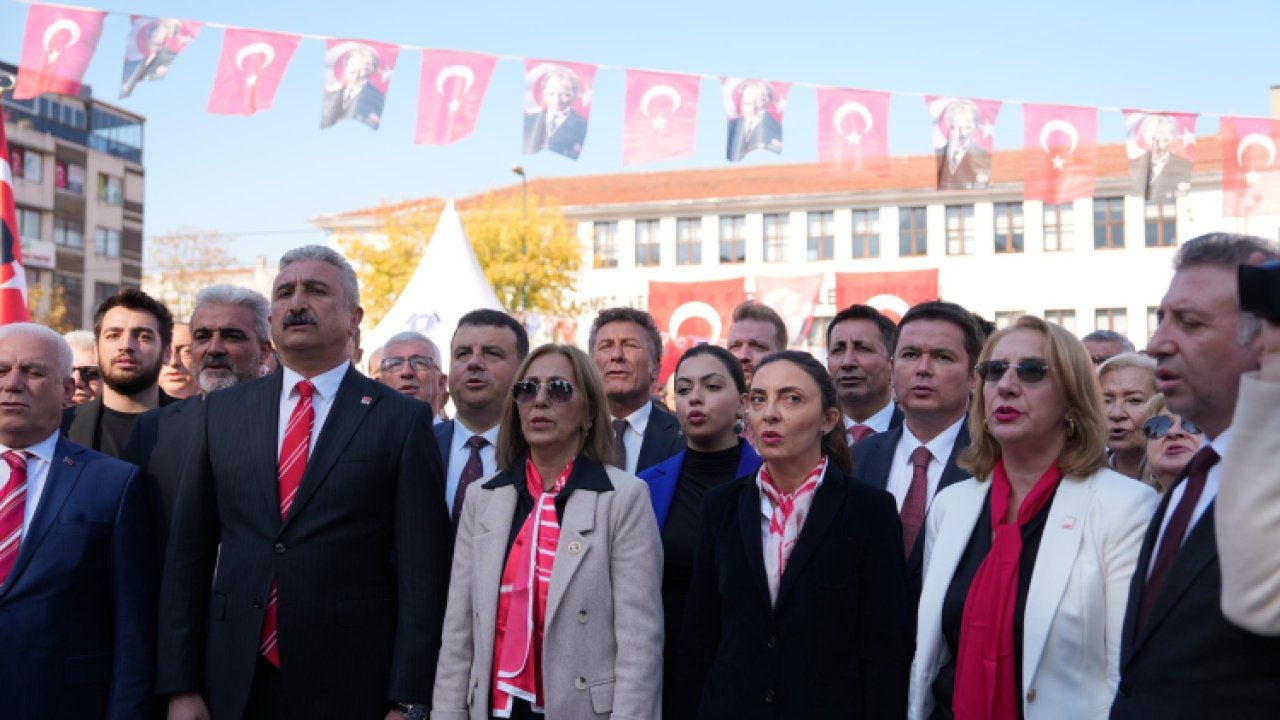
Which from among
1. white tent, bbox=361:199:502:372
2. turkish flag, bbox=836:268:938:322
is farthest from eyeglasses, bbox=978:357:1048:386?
turkish flag, bbox=836:268:938:322

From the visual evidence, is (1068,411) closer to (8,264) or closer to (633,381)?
(633,381)

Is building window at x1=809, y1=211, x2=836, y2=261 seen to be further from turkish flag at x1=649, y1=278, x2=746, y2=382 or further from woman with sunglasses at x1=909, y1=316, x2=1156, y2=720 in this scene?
woman with sunglasses at x1=909, y1=316, x2=1156, y2=720

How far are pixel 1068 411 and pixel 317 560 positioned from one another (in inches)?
101

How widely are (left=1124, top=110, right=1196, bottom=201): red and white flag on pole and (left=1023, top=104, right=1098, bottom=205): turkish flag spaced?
1.68 feet

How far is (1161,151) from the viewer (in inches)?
592

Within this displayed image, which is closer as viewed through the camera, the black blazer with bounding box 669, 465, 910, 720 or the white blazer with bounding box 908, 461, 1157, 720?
the white blazer with bounding box 908, 461, 1157, 720

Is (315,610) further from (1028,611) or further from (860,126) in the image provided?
(860,126)

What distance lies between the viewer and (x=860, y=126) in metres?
14.0

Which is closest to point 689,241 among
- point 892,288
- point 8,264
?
point 892,288

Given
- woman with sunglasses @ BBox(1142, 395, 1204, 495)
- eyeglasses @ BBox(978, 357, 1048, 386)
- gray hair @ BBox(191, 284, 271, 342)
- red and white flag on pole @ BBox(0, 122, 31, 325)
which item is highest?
red and white flag on pole @ BBox(0, 122, 31, 325)

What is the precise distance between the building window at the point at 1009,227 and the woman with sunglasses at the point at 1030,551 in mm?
49624

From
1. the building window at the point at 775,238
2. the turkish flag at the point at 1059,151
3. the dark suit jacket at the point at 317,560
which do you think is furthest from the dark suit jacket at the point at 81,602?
the building window at the point at 775,238

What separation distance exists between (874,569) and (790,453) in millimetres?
498

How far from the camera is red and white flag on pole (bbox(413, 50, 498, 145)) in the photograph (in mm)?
12891
